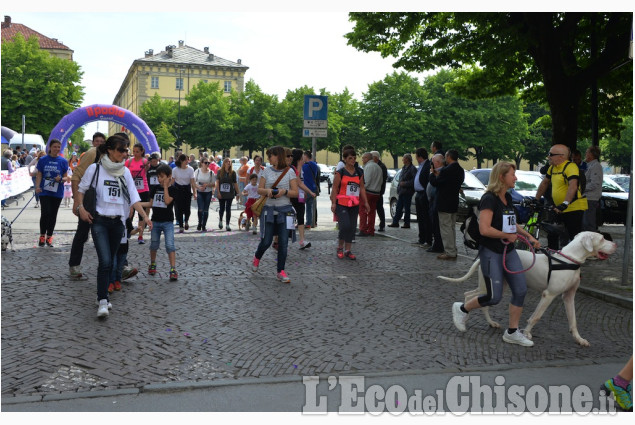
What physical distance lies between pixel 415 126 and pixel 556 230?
193 ft

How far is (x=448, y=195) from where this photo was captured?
10.6m

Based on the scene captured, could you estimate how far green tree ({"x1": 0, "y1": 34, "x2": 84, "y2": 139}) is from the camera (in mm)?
56562

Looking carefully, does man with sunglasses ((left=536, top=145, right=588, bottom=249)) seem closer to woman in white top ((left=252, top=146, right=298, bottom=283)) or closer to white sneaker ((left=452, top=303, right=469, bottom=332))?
white sneaker ((left=452, top=303, right=469, bottom=332))

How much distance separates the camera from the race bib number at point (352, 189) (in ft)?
35.4

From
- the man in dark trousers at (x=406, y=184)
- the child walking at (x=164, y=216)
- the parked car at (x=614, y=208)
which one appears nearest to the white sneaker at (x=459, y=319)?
the child walking at (x=164, y=216)

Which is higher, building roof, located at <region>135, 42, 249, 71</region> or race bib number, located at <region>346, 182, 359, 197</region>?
building roof, located at <region>135, 42, 249, 71</region>

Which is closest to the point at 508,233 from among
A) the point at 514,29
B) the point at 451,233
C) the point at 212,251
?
the point at 451,233

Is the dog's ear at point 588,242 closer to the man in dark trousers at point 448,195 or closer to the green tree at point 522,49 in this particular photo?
the man in dark trousers at point 448,195

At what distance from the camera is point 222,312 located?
689 centimetres

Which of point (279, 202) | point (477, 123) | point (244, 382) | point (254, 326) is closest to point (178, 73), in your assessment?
point (477, 123)

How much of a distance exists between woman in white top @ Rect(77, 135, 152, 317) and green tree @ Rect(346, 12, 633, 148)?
991cm

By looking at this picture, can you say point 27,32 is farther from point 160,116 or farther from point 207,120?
point 207,120

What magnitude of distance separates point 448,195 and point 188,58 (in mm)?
98714

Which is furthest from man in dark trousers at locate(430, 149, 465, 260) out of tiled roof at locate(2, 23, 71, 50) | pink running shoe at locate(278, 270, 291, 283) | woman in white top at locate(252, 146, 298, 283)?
tiled roof at locate(2, 23, 71, 50)
